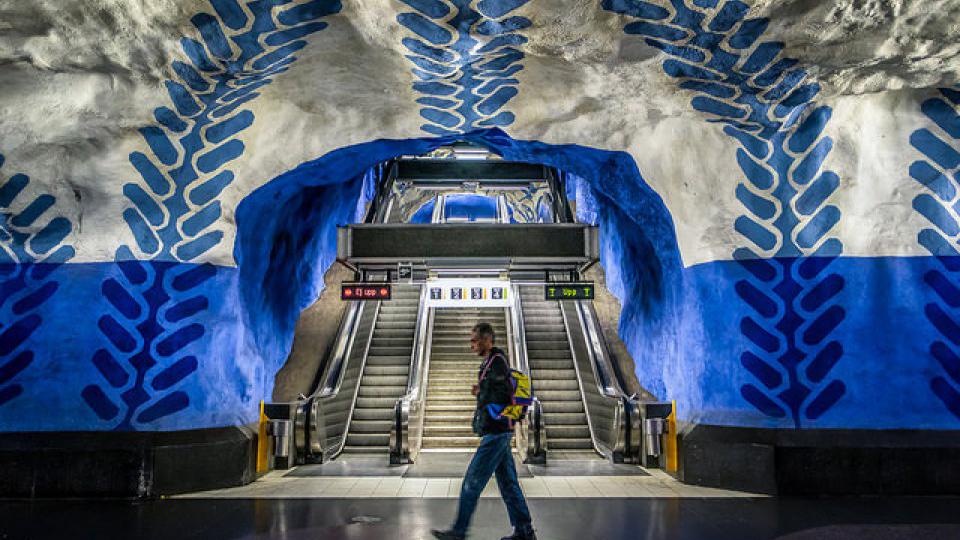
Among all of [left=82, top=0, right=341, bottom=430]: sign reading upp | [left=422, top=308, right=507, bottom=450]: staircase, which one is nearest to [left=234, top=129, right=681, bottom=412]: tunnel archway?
[left=82, top=0, right=341, bottom=430]: sign reading upp

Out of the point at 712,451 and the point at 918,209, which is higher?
the point at 918,209

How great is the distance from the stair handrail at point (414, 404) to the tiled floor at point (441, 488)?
3.59 ft

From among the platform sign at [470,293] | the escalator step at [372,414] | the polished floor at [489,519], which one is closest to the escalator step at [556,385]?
the platform sign at [470,293]

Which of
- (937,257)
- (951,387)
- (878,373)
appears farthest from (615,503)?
(937,257)

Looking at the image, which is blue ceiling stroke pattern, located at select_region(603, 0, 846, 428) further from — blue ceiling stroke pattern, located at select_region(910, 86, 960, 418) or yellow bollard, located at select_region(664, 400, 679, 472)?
yellow bollard, located at select_region(664, 400, 679, 472)

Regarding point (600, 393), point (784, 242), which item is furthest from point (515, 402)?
point (600, 393)

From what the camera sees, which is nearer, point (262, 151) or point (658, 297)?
point (262, 151)

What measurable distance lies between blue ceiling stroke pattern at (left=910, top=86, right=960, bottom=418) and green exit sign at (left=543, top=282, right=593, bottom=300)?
4.40 m

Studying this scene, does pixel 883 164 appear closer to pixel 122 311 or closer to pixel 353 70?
pixel 353 70

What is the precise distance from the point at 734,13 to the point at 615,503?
4.18m

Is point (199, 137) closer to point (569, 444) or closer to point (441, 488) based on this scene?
point (441, 488)

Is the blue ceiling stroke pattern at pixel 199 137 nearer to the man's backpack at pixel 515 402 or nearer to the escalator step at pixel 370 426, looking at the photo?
the man's backpack at pixel 515 402

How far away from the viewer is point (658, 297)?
8594mm

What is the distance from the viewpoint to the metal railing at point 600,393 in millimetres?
8477
